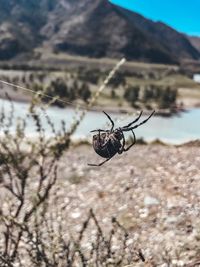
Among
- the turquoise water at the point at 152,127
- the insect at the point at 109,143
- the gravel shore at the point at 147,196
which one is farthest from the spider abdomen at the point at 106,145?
the turquoise water at the point at 152,127

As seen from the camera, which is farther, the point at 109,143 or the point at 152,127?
the point at 152,127

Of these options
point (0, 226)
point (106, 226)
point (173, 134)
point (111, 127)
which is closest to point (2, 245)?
point (0, 226)

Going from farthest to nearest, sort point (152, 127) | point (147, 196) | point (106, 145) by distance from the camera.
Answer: point (152, 127), point (147, 196), point (106, 145)

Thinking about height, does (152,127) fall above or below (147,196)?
above

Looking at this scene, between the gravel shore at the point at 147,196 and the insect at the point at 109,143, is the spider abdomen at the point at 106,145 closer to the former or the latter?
the insect at the point at 109,143

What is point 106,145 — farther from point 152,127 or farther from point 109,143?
point 152,127

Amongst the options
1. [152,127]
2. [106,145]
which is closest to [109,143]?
[106,145]

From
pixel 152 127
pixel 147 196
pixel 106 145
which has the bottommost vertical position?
pixel 147 196

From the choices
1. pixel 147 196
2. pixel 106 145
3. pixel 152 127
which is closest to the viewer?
pixel 106 145

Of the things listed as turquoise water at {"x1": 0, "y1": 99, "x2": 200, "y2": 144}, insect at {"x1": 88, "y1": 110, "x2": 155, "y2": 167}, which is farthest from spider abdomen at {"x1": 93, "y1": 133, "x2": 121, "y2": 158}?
turquoise water at {"x1": 0, "y1": 99, "x2": 200, "y2": 144}
